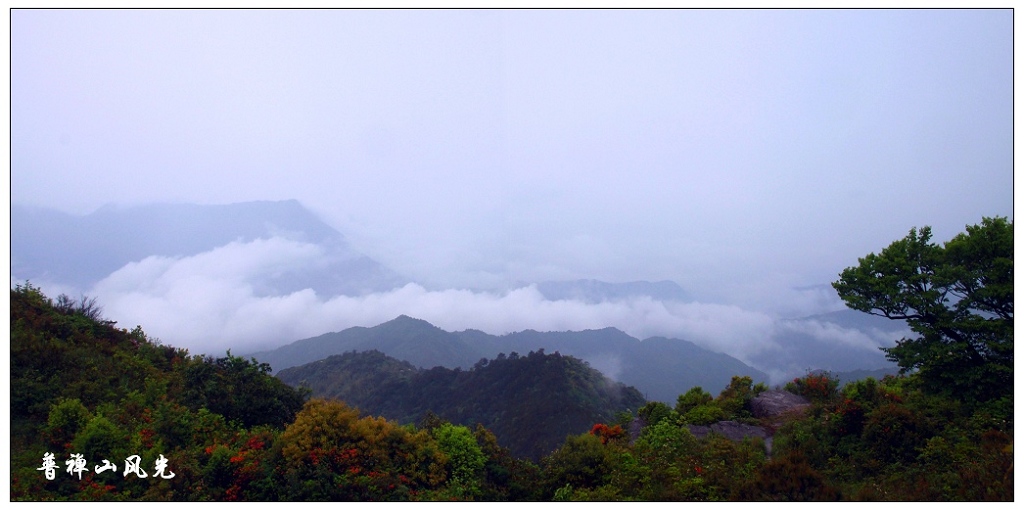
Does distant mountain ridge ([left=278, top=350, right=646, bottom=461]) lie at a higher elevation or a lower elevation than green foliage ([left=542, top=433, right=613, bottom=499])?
lower

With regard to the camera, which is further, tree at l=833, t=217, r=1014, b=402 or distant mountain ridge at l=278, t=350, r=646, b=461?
distant mountain ridge at l=278, t=350, r=646, b=461

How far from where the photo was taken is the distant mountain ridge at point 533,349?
96.9 ft

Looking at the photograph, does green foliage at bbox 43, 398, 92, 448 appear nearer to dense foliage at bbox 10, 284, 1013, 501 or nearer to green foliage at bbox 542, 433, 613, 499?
dense foliage at bbox 10, 284, 1013, 501

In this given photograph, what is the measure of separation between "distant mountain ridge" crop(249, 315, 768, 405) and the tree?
13831 mm

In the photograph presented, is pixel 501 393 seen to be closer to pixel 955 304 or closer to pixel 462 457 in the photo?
pixel 462 457

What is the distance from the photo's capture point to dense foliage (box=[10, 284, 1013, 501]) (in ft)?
31.1

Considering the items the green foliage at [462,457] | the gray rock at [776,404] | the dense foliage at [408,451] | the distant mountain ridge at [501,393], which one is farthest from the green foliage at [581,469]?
the distant mountain ridge at [501,393]

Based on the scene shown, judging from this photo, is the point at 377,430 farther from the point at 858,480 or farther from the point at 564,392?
A: the point at 564,392

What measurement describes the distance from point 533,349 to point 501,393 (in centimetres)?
346

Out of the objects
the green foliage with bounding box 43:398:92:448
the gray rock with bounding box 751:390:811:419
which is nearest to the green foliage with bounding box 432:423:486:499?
the green foliage with bounding box 43:398:92:448

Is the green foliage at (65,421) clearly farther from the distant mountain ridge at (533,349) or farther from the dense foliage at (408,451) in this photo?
the distant mountain ridge at (533,349)

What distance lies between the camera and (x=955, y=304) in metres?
12.3

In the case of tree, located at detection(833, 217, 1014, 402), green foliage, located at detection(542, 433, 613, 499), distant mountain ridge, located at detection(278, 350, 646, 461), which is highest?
tree, located at detection(833, 217, 1014, 402)

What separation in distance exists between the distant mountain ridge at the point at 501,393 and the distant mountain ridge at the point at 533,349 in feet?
4.64
